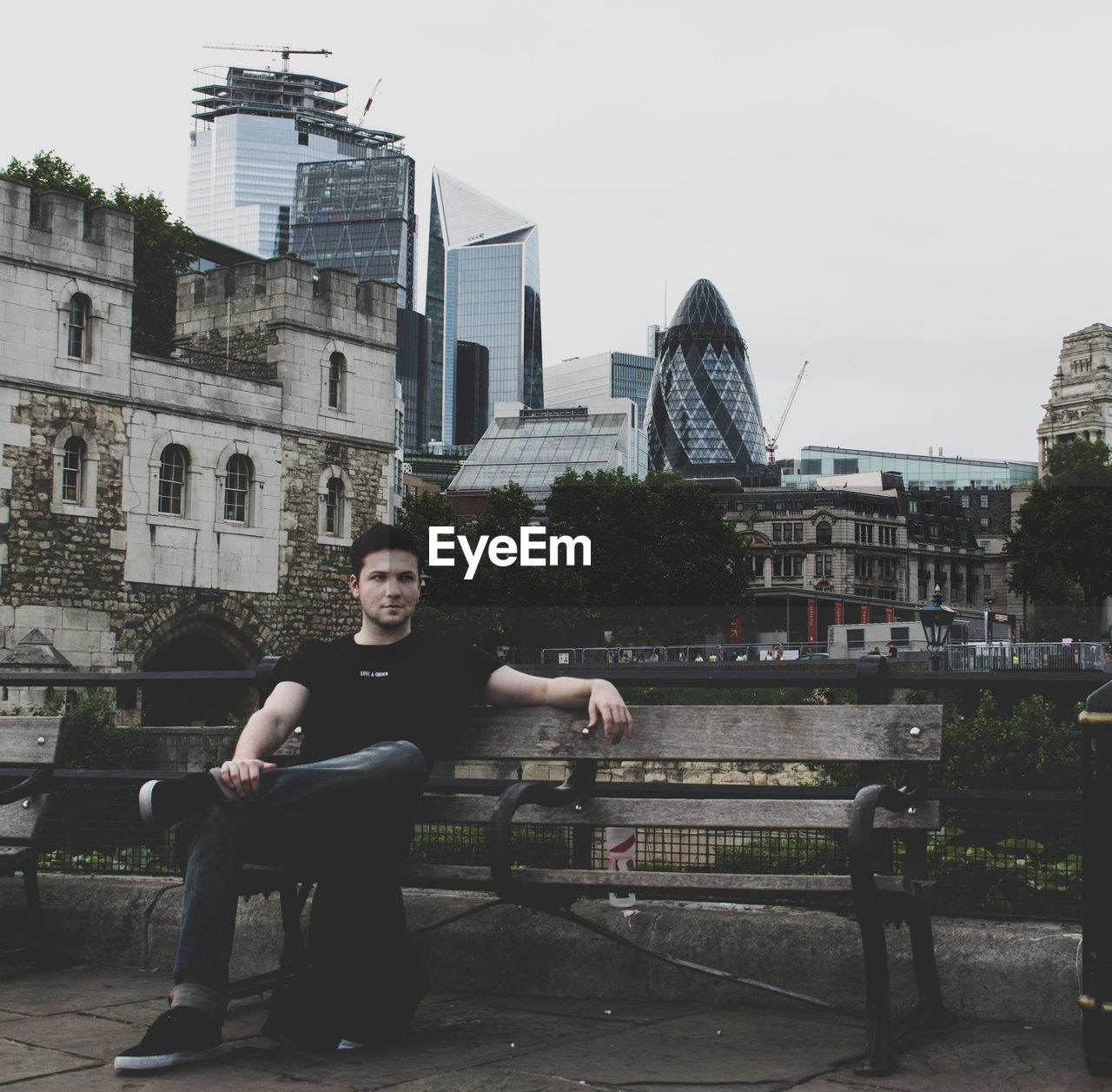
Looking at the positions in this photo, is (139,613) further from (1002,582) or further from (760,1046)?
(1002,582)

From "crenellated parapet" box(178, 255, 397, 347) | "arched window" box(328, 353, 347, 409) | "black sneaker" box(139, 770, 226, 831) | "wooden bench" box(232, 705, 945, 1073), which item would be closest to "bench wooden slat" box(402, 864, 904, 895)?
"wooden bench" box(232, 705, 945, 1073)

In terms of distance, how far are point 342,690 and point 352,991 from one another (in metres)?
0.93

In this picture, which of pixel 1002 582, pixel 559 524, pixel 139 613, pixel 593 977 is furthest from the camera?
pixel 1002 582

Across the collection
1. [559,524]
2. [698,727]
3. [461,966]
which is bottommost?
[461,966]

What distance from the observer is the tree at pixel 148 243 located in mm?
46562

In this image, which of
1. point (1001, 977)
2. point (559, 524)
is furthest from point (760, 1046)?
point (559, 524)

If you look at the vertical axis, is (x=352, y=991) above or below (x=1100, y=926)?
below

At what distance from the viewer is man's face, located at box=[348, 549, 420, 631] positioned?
5.01m

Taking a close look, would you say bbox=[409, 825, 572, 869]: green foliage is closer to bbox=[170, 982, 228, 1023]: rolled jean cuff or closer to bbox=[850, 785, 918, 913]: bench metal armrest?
bbox=[170, 982, 228, 1023]: rolled jean cuff

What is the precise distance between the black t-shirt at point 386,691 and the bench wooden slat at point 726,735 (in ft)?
0.53

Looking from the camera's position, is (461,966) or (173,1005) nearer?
(173,1005)

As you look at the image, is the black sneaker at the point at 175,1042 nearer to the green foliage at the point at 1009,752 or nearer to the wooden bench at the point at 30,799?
the wooden bench at the point at 30,799

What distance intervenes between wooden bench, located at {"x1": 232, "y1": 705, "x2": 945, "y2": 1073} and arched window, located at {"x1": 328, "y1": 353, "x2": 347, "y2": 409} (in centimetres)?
3777

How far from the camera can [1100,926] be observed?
13.7 ft
